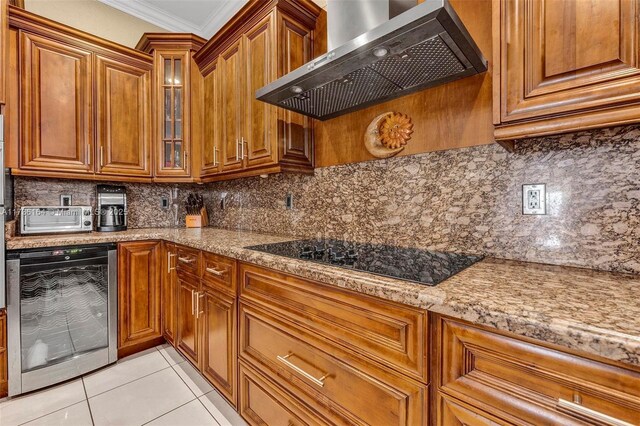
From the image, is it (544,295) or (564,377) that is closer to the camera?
(564,377)

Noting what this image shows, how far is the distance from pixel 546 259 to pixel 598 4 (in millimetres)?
826

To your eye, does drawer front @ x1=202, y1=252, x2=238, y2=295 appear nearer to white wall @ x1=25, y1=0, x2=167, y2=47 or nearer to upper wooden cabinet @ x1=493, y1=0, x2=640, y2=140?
upper wooden cabinet @ x1=493, y1=0, x2=640, y2=140

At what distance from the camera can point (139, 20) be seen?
288 centimetres

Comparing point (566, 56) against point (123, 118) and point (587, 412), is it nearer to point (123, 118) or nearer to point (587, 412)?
point (587, 412)

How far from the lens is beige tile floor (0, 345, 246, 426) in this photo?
1.57 metres

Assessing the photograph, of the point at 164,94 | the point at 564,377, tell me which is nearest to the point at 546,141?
the point at 564,377

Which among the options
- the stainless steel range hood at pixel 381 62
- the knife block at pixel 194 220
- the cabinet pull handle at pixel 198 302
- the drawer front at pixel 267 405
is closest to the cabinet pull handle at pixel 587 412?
the drawer front at pixel 267 405

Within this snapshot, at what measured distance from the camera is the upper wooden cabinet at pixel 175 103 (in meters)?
2.53

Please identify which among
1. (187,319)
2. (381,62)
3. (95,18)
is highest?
(95,18)

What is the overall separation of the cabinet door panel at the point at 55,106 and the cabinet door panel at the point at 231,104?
3.52 feet

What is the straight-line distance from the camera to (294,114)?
6.04 feet

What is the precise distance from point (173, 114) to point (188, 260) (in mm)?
1451

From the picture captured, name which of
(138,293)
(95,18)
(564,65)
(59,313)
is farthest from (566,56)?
(95,18)

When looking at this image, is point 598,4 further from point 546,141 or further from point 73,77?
point 73,77
